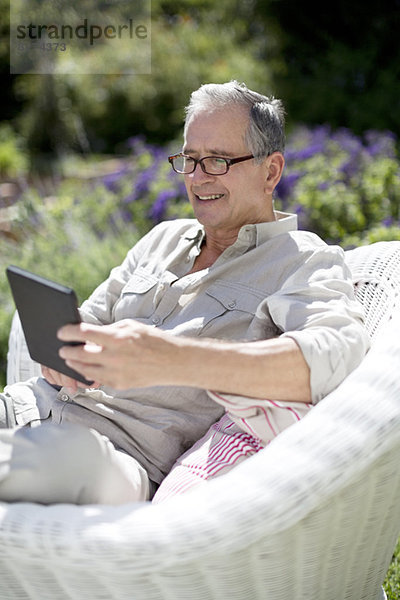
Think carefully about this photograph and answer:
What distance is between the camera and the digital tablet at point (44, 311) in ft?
4.99

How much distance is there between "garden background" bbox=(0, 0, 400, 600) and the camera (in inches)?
185

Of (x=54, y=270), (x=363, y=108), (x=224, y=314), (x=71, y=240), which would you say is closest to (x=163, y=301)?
(x=224, y=314)

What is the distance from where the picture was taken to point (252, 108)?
211 cm

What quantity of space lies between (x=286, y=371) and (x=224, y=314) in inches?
18.2

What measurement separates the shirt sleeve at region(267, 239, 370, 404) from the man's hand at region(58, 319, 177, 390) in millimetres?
310

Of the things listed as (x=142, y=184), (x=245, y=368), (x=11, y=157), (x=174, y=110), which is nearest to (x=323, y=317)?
(x=245, y=368)

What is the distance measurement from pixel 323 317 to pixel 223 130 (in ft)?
2.22

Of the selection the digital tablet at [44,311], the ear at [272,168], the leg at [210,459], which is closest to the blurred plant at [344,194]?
the ear at [272,168]

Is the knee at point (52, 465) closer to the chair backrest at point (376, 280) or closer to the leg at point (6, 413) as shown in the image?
the leg at point (6, 413)

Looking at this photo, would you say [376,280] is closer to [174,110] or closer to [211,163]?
[211,163]

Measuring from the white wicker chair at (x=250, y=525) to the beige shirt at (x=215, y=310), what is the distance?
23 centimetres

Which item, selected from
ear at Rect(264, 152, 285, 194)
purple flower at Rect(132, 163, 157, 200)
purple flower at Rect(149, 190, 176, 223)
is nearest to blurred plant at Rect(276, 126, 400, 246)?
purple flower at Rect(149, 190, 176, 223)

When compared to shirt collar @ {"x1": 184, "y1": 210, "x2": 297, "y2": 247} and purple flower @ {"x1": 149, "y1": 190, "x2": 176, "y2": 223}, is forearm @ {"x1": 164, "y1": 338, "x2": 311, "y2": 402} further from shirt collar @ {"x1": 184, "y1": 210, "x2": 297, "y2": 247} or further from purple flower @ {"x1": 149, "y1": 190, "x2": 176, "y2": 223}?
purple flower @ {"x1": 149, "y1": 190, "x2": 176, "y2": 223}

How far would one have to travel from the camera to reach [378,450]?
4.58 feet
